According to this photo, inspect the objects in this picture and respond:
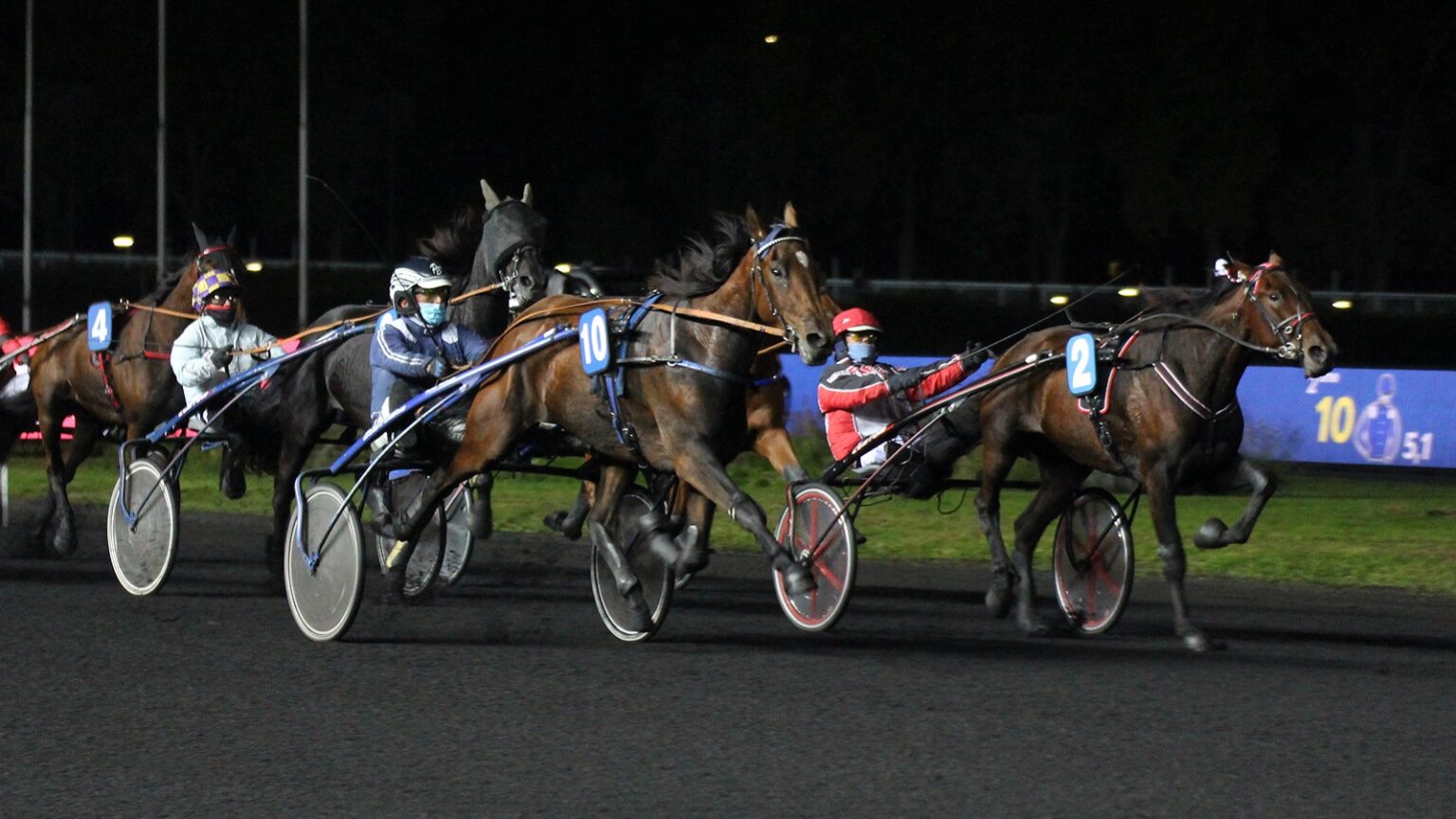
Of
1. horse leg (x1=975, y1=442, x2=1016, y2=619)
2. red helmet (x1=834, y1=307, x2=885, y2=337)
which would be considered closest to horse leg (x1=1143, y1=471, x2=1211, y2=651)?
horse leg (x1=975, y1=442, x2=1016, y2=619)

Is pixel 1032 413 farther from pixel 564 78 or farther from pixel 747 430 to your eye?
pixel 564 78

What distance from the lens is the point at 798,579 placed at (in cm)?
764

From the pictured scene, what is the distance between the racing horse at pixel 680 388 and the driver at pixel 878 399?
991 mm

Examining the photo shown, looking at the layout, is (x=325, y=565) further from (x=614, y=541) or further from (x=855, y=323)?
(x=855, y=323)

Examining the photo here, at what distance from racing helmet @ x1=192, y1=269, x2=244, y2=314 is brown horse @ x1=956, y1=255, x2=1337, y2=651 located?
14.2ft

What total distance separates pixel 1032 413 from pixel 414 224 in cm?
4800

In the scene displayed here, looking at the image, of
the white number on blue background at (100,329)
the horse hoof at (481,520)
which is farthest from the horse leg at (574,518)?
the white number on blue background at (100,329)

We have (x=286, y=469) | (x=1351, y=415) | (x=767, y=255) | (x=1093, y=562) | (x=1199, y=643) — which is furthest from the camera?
(x=1351, y=415)

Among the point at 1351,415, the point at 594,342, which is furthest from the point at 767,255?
the point at 1351,415

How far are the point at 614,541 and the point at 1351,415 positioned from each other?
1021 centimetres

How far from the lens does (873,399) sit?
32.3 feet

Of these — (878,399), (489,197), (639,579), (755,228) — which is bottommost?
(639,579)

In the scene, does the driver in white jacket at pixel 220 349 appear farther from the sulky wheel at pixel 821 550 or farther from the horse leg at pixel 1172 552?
the horse leg at pixel 1172 552

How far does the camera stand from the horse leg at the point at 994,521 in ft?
30.2
